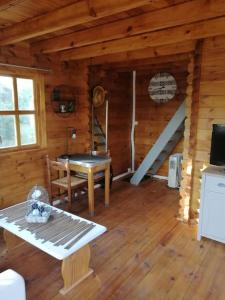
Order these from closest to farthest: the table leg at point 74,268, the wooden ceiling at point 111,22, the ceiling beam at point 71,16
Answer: the ceiling beam at point 71,16 → the wooden ceiling at point 111,22 → the table leg at point 74,268

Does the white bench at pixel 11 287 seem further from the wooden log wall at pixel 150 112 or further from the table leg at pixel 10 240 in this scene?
the wooden log wall at pixel 150 112

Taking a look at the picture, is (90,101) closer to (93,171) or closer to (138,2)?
(93,171)

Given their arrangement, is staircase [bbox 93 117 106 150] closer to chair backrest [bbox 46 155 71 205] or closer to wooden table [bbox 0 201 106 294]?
chair backrest [bbox 46 155 71 205]

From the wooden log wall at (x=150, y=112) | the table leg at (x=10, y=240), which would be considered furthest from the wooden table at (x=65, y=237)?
the wooden log wall at (x=150, y=112)

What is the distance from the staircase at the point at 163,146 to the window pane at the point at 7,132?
253cm

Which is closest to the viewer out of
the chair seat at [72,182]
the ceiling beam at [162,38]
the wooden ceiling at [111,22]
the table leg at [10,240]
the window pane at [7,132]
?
the wooden ceiling at [111,22]

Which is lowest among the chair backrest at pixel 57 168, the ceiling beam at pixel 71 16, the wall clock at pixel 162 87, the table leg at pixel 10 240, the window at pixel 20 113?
the table leg at pixel 10 240

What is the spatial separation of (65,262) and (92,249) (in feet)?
2.36

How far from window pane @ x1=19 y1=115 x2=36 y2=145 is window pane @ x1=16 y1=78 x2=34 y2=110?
0.14 meters

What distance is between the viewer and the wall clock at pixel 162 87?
14.7 feet

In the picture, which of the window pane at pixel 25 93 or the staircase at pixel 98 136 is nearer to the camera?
the window pane at pixel 25 93

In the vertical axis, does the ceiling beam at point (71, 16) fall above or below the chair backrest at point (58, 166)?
above

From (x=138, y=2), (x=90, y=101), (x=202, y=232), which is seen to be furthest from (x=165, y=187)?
(x=138, y=2)

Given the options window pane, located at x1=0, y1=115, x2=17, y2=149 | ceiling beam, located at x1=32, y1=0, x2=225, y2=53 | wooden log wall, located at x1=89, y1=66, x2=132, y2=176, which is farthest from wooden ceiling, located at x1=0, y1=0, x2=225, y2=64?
wooden log wall, located at x1=89, y1=66, x2=132, y2=176
